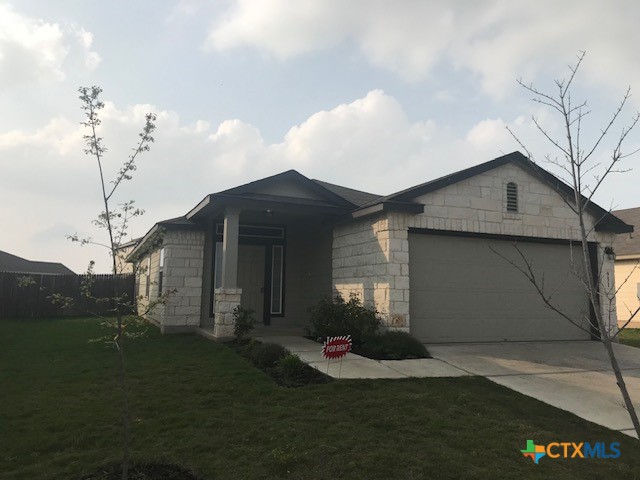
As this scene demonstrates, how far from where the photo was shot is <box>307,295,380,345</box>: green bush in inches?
392

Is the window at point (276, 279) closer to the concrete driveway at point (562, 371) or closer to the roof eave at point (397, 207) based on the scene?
the roof eave at point (397, 207)

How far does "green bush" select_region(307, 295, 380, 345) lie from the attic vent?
4.58 metres

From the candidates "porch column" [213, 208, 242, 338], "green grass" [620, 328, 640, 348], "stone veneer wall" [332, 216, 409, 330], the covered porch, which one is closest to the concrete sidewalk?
"stone veneer wall" [332, 216, 409, 330]

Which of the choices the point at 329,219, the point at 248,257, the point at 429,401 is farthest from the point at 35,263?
the point at 429,401

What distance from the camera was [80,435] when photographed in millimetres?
5133

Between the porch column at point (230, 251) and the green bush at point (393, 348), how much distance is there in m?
3.37

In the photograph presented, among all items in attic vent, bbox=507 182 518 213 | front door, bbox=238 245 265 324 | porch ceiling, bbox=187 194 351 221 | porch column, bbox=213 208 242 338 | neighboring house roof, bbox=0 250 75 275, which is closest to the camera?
porch column, bbox=213 208 242 338

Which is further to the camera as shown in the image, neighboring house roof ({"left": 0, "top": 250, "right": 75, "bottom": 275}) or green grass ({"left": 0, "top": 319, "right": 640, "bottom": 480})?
neighboring house roof ({"left": 0, "top": 250, "right": 75, "bottom": 275})

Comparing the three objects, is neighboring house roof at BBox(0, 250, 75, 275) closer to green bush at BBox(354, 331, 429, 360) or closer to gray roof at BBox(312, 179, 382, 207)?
gray roof at BBox(312, 179, 382, 207)

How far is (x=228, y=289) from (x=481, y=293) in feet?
20.0

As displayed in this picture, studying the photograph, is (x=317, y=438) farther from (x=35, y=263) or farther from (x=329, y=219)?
(x=35, y=263)

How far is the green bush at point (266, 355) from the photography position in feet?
26.7

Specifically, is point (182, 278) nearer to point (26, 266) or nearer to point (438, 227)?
point (438, 227)

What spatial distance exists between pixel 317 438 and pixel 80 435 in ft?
8.80
